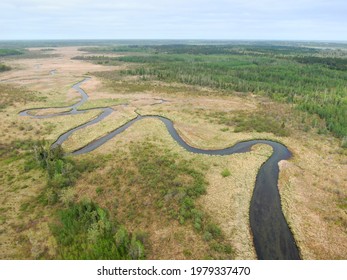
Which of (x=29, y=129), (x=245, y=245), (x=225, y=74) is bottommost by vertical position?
(x=245, y=245)

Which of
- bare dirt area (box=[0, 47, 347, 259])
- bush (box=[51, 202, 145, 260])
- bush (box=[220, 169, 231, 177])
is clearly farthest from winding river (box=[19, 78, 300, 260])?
bush (box=[51, 202, 145, 260])

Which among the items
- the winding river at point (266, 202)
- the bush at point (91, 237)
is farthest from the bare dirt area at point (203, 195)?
the bush at point (91, 237)

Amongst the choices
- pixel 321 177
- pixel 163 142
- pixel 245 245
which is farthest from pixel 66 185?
pixel 321 177

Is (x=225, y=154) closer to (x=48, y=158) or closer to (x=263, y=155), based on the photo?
(x=263, y=155)

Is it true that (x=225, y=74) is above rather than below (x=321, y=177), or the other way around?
above

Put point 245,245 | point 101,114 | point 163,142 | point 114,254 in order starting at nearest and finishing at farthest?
point 114,254, point 245,245, point 163,142, point 101,114

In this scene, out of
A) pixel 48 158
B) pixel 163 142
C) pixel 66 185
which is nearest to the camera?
pixel 66 185

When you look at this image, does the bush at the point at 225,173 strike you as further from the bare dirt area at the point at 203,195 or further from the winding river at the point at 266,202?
the winding river at the point at 266,202
